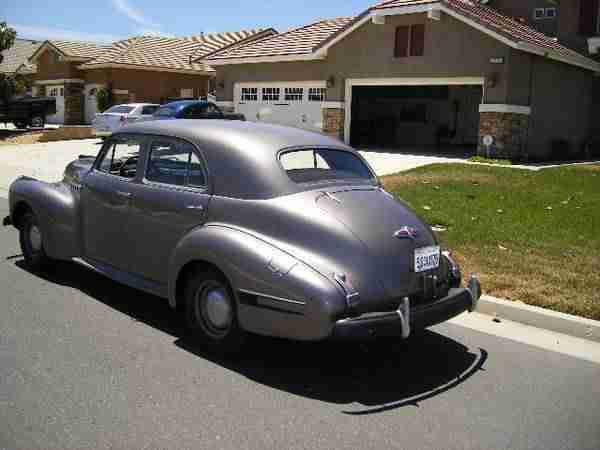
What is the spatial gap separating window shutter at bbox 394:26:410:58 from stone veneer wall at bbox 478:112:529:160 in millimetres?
3263

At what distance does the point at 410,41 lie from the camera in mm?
20000

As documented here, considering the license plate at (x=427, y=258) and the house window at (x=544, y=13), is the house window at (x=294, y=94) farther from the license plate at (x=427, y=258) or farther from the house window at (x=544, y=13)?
the license plate at (x=427, y=258)

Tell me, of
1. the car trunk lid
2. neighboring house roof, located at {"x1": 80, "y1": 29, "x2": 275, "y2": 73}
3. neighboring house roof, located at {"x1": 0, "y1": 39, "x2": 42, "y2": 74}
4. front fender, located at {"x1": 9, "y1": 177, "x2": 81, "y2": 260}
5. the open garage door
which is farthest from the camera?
neighboring house roof, located at {"x1": 0, "y1": 39, "x2": 42, "y2": 74}

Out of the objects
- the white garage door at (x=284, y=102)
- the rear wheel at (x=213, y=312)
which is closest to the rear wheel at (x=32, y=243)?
the rear wheel at (x=213, y=312)

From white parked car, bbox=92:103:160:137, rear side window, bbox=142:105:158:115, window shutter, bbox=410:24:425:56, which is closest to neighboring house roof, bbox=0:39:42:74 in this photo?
white parked car, bbox=92:103:160:137

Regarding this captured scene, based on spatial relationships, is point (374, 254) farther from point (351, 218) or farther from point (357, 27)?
point (357, 27)

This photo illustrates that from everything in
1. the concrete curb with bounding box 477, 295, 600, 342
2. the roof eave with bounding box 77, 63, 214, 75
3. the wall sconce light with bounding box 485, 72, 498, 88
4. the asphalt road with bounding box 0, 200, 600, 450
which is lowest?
the asphalt road with bounding box 0, 200, 600, 450

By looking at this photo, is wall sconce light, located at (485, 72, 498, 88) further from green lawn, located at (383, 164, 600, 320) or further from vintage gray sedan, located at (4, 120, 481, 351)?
vintage gray sedan, located at (4, 120, 481, 351)

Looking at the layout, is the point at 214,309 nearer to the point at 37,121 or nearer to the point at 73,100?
the point at 37,121

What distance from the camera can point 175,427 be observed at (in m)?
3.61

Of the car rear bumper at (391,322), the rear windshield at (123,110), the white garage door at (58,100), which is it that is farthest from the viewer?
the white garage door at (58,100)

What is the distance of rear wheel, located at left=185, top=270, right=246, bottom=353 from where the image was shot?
453 cm

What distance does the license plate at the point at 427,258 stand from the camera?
4.56m

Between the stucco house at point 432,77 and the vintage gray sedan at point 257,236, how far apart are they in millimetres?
14337
